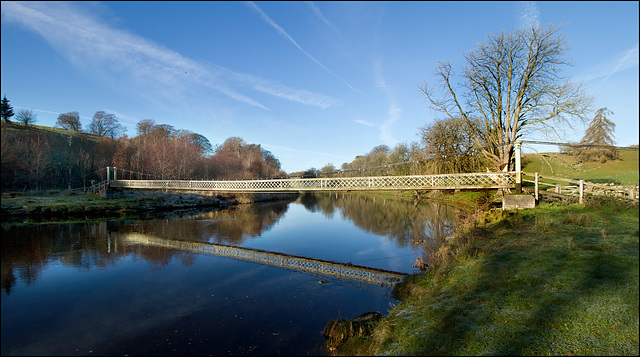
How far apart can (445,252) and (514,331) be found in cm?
527

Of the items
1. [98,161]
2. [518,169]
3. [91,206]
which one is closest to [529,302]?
[518,169]

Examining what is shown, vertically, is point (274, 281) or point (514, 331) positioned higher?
point (514, 331)

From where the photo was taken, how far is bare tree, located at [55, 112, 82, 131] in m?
76.5

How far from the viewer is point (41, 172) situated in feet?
125

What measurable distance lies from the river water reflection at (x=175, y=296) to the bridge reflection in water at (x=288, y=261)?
42 centimetres

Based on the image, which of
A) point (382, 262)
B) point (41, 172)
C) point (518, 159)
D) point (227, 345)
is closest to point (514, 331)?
point (227, 345)

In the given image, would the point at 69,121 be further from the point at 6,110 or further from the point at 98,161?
the point at 98,161

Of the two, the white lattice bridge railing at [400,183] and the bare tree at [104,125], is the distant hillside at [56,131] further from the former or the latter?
the white lattice bridge railing at [400,183]

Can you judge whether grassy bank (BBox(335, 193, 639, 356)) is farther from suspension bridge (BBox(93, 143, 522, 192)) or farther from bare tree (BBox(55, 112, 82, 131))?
bare tree (BBox(55, 112, 82, 131))

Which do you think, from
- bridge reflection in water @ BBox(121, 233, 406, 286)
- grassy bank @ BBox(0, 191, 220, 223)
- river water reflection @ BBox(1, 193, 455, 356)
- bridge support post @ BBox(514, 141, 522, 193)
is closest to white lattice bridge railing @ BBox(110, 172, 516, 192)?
bridge support post @ BBox(514, 141, 522, 193)

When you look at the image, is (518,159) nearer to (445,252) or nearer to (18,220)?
(445,252)

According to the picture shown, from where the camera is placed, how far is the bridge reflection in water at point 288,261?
32.7 ft

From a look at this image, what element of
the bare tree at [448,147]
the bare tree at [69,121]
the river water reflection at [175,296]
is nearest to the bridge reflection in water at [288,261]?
the river water reflection at [175,296]

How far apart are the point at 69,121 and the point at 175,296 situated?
94069mm
